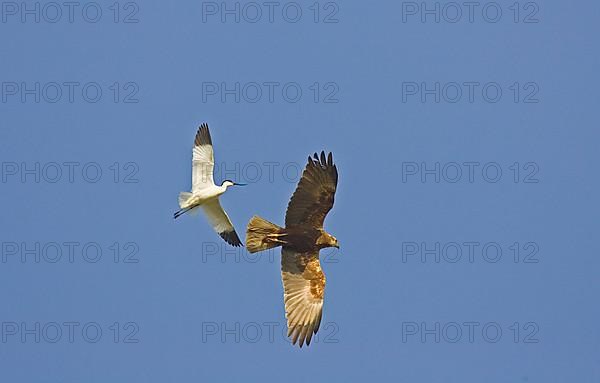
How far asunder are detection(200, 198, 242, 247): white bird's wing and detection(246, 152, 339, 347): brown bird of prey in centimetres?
416

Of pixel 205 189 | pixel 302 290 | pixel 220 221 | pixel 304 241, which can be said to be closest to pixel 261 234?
pixel 304 241

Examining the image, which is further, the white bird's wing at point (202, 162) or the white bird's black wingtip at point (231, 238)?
the white bird's black wingtip at point (231, 238)

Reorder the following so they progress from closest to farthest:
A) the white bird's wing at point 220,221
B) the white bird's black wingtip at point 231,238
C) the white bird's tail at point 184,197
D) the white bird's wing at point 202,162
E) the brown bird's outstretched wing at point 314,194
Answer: the brown bird's outstretched wing at point 314,194
the white bird's tail at point 184,197
the white bird's wing at point 202,162
the white bird's wing at point 220,221
the white bird's black wingtip at point 231,238

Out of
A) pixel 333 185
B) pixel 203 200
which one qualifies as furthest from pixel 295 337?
pixel 203 200

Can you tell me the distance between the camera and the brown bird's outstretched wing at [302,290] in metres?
22.9

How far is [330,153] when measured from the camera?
2269 centimetres

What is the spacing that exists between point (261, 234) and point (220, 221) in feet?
16.1

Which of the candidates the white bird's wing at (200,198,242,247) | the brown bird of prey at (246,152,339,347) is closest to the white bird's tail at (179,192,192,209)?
the white bird's wing at (200,198,242,247)

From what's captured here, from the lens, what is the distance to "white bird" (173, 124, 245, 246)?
26.5 meters

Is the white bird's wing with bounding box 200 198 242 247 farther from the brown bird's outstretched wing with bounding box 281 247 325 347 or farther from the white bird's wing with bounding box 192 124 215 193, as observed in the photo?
the brown bird's outstretched wing with bounding box 281 247 325 347

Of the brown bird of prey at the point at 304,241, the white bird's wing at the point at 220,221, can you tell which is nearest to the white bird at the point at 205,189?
the white bird's wing at the point at 220,221

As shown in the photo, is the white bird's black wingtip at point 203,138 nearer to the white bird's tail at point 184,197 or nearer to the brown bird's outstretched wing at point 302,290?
the white bird's tail at point 184,197

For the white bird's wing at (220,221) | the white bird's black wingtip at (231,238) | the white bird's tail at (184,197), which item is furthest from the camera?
the white bird's black wingtip at (231,238)

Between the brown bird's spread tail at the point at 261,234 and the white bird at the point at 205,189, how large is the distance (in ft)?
12.4
